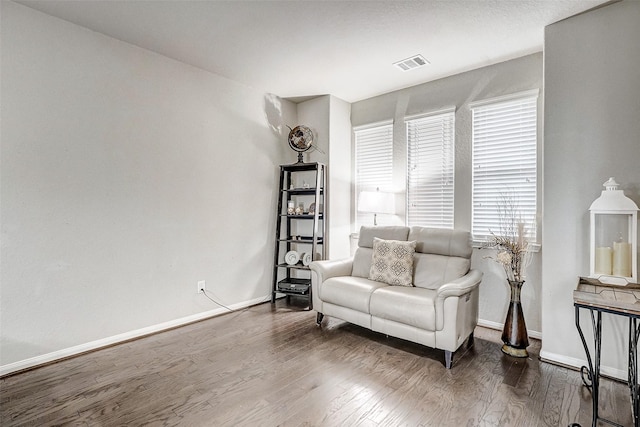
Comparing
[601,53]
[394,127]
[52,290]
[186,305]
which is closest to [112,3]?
[52,290]

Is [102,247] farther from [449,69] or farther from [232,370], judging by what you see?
[449,69]

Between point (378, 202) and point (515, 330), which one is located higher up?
point (378, 202)

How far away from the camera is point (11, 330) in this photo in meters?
2.39

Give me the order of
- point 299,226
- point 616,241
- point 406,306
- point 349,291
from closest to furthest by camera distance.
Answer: point 616,241, point 406,306, point 349,291, point 299,226

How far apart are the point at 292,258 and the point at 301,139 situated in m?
1.56

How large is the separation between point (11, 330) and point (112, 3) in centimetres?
252

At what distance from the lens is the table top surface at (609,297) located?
1.68m

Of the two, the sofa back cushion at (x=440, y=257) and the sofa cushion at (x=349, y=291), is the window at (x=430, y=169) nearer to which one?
the sofa back cushion at (x=440, y=257)

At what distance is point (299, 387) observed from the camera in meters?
2.20

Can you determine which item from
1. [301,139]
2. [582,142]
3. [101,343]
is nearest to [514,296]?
[582,142]

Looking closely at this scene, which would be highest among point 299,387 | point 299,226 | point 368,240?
point 299,226

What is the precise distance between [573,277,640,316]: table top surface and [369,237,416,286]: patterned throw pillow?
130 centimetres

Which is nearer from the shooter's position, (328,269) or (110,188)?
(110,188)

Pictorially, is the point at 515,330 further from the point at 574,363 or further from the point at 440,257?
the point at 440,257
